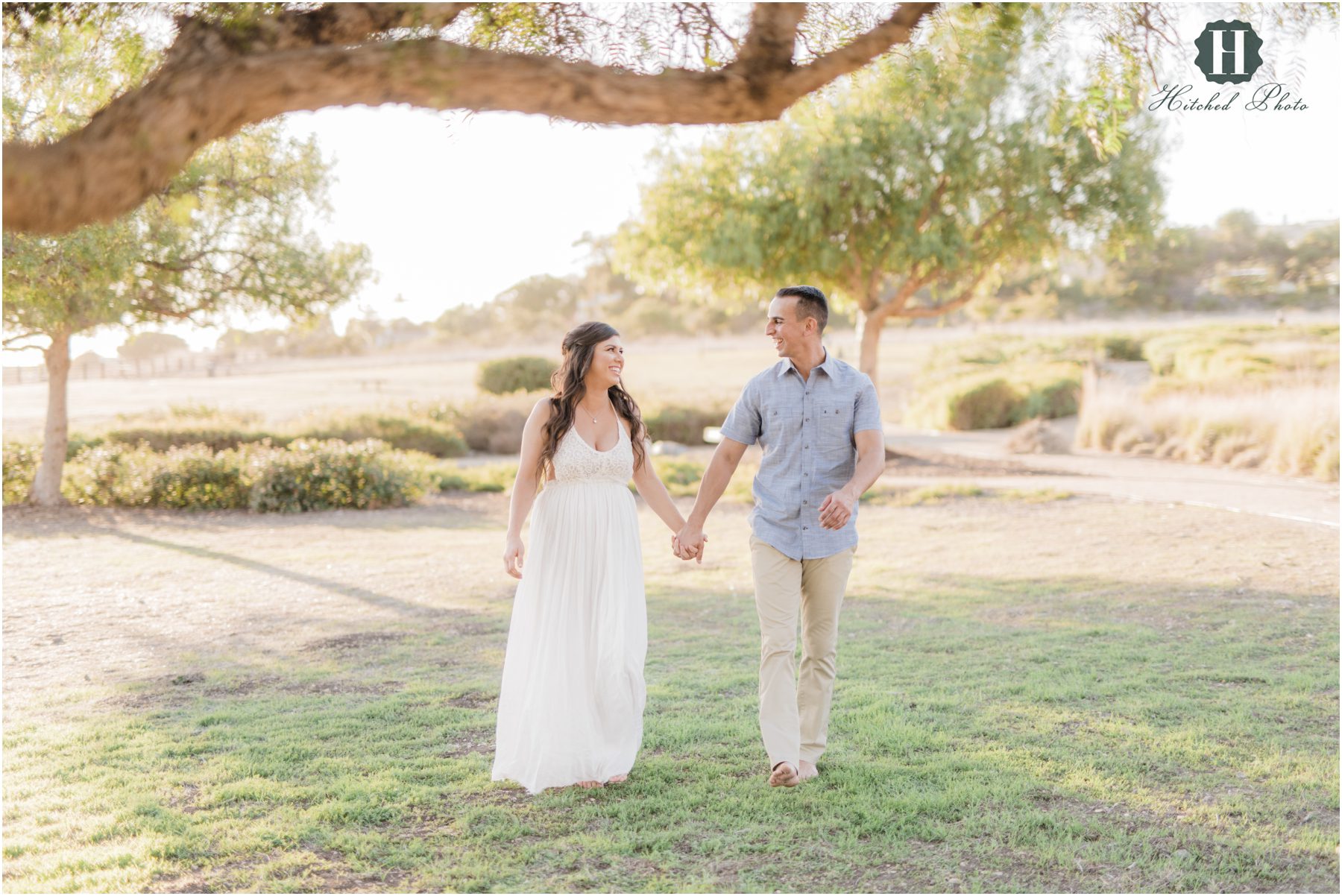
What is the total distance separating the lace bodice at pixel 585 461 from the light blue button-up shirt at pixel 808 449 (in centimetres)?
59

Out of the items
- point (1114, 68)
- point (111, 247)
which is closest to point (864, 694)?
point (1114, 68)

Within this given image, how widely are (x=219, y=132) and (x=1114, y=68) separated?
4.67m

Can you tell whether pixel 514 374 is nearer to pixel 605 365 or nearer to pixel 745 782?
pixel 605 365

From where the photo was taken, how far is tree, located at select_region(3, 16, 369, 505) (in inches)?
452

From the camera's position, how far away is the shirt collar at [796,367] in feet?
15.9

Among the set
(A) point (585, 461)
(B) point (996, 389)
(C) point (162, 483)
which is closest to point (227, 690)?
(A) point (585, 461)

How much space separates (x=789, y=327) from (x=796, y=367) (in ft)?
0.70

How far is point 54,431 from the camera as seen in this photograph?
15406 mm

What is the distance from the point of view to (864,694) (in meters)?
6.33

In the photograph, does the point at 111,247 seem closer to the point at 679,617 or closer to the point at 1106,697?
the point at 679,617

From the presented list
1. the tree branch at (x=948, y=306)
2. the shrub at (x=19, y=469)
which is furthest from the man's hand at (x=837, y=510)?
the tree branch at (x=948, y=306)

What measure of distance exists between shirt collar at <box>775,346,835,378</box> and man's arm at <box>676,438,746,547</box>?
38cm

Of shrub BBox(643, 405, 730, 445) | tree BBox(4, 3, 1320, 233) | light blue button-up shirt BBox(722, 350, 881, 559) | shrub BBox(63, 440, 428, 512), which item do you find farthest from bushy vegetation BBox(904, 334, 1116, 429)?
tree BBox(4, 3, 1320, 233)
